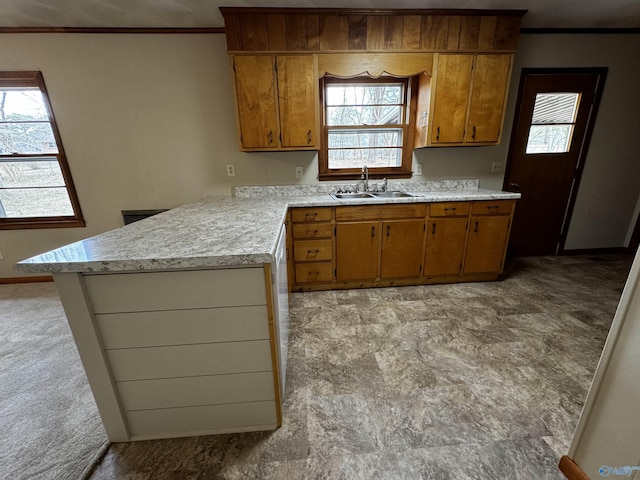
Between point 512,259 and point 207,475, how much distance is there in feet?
12.1

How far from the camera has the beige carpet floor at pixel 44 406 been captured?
118cm

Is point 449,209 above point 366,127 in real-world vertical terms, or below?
below

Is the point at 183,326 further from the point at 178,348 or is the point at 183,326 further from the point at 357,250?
the point at 357,250

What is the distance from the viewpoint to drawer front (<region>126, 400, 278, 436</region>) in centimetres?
124

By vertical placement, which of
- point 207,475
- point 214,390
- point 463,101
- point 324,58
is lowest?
point 207,475

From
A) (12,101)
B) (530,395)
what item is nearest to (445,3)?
(530,395)

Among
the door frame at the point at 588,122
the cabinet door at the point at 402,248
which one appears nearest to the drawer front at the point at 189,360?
the cabinet door at the point at 402,248

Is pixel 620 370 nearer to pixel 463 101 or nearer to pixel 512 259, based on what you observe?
pixel 463 101

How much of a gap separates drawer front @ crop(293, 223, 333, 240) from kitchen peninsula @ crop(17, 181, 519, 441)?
1.05 m

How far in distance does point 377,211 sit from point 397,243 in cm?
38

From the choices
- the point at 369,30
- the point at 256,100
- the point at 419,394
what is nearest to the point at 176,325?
the point at 419,394

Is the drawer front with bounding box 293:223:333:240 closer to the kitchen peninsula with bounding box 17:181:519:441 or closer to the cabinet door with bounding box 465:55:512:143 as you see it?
the kitchen peninsula with bounding box 17:181:519:441

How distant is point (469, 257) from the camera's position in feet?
8.67

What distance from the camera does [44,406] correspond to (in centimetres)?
145
